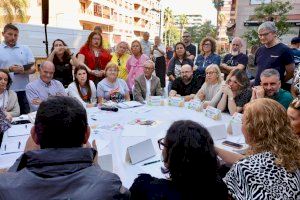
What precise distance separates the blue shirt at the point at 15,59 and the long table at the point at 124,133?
1212 mm

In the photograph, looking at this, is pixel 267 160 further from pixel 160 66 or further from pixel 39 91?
pixel 160 66

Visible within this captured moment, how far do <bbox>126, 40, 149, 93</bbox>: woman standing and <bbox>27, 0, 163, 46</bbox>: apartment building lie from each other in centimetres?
1696

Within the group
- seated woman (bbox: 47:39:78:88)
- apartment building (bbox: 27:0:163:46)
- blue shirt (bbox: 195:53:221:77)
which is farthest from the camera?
apartment building (bbox: 27:0:163:46)

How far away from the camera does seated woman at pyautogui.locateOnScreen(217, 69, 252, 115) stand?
327cm

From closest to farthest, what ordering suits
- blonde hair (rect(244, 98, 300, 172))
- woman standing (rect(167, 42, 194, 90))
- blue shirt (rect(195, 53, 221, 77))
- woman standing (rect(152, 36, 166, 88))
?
blonde hair (rect(244, 98, 300, 172)), blue shirt (rect(195, 53, 221, 77)), woman standing (rect(167, 42, 194, 90)), woman standing (rect(152, 36, 166, 88))

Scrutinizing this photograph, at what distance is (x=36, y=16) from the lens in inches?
784

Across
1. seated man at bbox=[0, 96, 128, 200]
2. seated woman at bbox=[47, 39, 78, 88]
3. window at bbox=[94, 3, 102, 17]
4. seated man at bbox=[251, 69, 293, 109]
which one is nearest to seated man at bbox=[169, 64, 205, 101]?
seated man at bbox=[251, 69, 293, 109]

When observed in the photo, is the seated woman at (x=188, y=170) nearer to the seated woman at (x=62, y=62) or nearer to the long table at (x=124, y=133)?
the long table at (x=124, y=133)

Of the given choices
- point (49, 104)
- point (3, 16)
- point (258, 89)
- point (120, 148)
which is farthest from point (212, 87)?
point (3, 16)

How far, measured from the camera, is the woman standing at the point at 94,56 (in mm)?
4636

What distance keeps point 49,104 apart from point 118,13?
3519cm

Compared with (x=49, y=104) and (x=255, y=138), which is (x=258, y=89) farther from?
(x=49, y=104)

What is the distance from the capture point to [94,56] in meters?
4.72

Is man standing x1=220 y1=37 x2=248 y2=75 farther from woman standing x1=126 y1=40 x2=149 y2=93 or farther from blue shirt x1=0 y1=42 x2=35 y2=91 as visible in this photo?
blue shirt x1=0 y1=42 x2=35 y2=91
